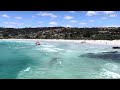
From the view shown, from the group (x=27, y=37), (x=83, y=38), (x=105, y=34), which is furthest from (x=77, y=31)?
(x=27, y=37)

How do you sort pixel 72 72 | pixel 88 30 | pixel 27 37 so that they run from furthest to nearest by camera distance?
pixel 27 37
pixel 88 30
pixel 72 72
